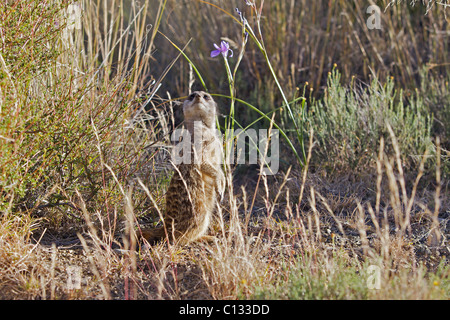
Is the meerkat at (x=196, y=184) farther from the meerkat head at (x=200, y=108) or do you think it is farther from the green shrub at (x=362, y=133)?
the green shrub at (x=362, y=133)

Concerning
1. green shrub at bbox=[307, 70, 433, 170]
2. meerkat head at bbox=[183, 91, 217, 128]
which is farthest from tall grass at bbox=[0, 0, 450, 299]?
meerkat head at bbox=[183, 91, 217, 128]

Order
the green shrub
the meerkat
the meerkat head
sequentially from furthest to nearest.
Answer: the green shrub < the meerkat head < the meerkat

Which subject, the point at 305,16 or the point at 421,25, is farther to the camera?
the point at 421,25

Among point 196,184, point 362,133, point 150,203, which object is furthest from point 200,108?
point 362,133

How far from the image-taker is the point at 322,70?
5.53 meters

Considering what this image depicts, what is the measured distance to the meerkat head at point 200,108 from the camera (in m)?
3.26

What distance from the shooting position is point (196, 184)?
316 cm

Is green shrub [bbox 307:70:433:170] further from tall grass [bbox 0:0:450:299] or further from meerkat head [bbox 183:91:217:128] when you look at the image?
meerkat head [bbox 183:91:217:128]

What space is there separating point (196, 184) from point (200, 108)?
1.77 feet

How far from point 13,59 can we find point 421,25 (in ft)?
16.9

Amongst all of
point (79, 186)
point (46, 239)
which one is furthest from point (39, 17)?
point (46, 239)

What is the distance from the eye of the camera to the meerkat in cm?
304

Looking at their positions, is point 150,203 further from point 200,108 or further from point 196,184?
point 200,108

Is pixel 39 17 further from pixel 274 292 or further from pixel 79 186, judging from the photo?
pixel 274 292
